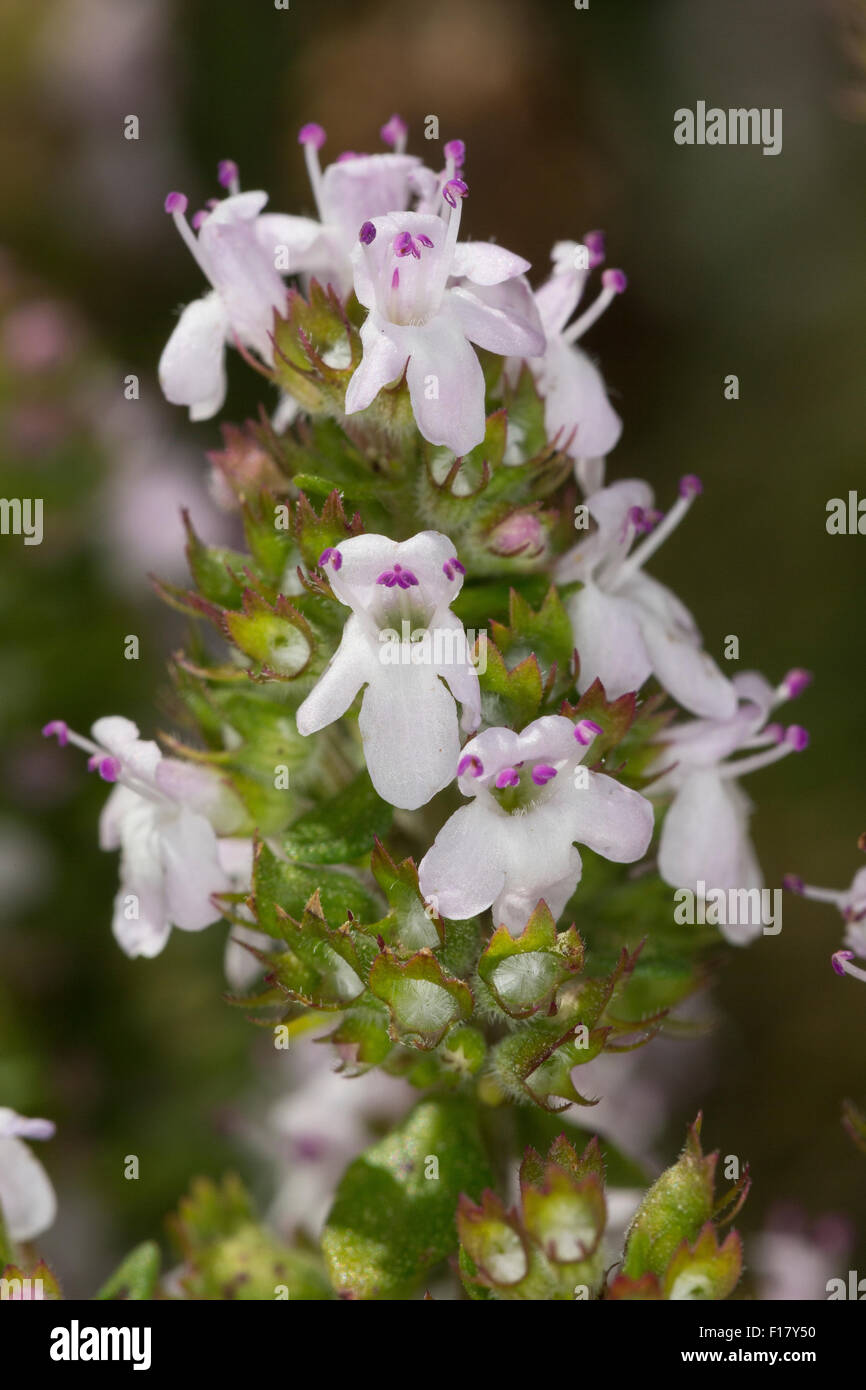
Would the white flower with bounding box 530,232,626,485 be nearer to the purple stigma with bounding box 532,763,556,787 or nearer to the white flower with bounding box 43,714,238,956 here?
the purple stigma with bounding box 532,763,556,787

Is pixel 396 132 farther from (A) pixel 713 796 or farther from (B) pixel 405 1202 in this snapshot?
(B) pixel 405 1202

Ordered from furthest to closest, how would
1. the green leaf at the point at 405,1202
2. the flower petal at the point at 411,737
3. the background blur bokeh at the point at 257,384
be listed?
the background blur bokeh at the point at 257,384, the green leaf at the point at 405,1202, the flower petal at the point at 411,737

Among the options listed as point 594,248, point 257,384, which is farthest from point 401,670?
point 257,384

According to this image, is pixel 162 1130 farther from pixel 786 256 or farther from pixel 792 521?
pixel 786 256

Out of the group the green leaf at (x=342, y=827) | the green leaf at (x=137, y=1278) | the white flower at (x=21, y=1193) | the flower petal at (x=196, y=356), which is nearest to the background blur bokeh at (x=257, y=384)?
the green leaf at (x=137, y=1278)

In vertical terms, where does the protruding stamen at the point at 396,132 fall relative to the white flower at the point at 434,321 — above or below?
above

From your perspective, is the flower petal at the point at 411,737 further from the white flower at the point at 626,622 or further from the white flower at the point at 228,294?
the white flower at the point at 228,294
